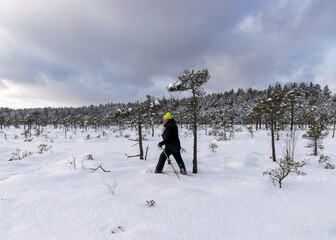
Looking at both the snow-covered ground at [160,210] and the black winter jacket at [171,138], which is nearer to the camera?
the snow-covered ground at [160,210]

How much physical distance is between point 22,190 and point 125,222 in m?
3.01

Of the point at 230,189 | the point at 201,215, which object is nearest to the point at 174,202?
the point at 201,215

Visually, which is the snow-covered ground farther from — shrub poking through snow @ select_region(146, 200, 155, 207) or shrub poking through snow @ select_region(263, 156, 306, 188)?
shrub poking through snow @ select_region(263, 156, 306, 188)

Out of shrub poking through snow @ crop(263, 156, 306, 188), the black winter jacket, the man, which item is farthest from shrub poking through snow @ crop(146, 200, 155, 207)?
shrub poking through snow @ crop(263, 156, 306, 188)

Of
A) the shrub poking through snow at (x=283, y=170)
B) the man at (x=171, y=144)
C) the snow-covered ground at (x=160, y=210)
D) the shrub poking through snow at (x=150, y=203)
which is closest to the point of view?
the snow-covered ground at (x=160, y=210)

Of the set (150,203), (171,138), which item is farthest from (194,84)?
(150,203)

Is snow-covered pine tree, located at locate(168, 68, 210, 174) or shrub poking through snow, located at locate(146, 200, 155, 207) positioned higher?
snow-covered pine tree, located at locate(168, 68, 210, 174)

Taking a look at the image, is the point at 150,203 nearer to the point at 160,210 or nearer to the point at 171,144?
the point at 160,210

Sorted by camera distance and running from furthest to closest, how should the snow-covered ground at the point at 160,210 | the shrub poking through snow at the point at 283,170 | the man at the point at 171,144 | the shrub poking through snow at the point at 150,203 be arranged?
the man at the point at 171,144
the shrub poking through snow at the point at 283,170
the shrub poking through snow at the point at 150,203
the snow-covered ground at the point at 160,210

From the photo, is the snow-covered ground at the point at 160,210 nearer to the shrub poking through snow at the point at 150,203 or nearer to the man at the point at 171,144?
the shrub poking through snow at the point at 150,203

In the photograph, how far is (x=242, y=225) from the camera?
2605mm

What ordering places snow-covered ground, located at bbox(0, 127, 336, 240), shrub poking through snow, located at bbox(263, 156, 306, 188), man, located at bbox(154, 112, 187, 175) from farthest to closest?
man, located at bbox(154, 112, 187, 175) < shrub poking through snow, located at bbox(263, 156, 306, 188) < snow-covered ground, located at bbox(0, 127, 336, 240)

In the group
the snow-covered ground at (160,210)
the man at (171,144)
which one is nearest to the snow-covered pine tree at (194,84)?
the man at (171,144)

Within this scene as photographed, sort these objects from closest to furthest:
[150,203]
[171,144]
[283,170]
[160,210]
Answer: [160,210] → [150,203] → [283,170] → [171,144]
